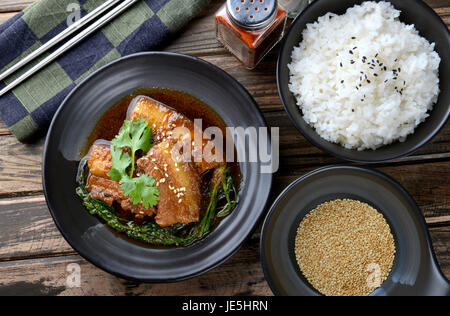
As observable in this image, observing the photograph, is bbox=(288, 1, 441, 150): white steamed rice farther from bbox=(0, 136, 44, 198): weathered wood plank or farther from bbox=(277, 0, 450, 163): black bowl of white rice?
bbox=(0, 136, 44, 198): weathered wood plank

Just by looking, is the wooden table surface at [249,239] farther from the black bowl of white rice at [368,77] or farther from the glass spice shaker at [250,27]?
the black bowl of white rice at [368,77]

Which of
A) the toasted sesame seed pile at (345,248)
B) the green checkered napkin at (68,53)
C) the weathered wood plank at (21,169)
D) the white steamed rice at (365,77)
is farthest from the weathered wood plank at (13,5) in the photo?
the toasted sesame seed pile at (345,248)

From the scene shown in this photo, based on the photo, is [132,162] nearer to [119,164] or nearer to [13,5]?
[119,164]

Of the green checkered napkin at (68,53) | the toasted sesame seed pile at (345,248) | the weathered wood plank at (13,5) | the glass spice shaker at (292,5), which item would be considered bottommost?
the toasted sesame seed pile at (345,248)

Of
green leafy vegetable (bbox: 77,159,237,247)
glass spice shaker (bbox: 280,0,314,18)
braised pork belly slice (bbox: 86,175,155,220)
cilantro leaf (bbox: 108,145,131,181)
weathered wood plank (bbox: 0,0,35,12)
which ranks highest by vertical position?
weathered wood plank (bbox: 0,0,35,12)

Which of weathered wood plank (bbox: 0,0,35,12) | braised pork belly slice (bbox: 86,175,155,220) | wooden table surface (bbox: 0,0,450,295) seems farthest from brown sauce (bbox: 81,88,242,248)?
weathered wood plank (bbox: 0,0,35,12)

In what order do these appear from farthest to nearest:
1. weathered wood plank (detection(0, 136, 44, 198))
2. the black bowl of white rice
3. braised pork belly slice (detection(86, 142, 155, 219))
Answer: weathered wood plank (detection(0, 136, 44, 198)), braised pork belly slice (detection(86, 142, 155, 219)), the black bowl of white rice

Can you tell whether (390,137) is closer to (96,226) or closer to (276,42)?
(276,42)
